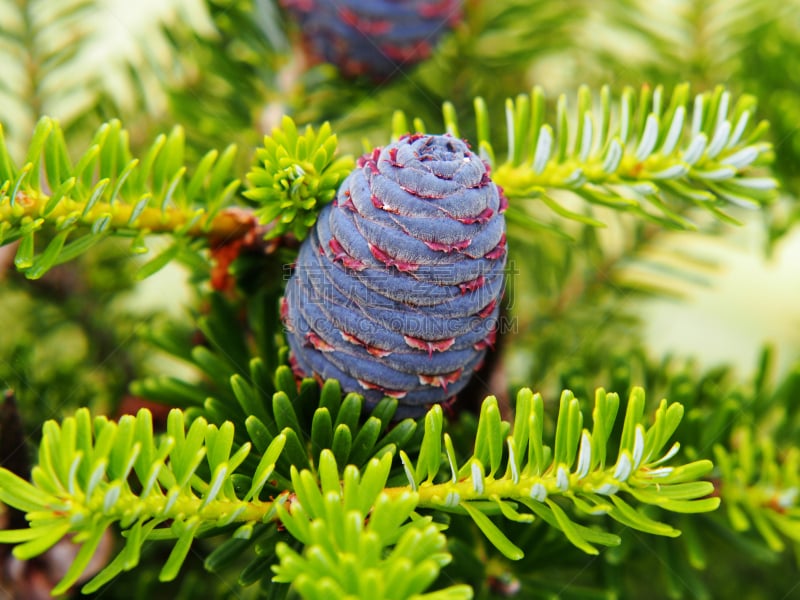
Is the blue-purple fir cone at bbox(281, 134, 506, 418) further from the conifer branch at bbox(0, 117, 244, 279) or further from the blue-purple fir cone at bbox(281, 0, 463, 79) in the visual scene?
the blue-purple fir cone at bbox(281, 0, 463, 79)

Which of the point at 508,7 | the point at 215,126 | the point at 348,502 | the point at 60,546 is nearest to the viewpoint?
the point at 348,502

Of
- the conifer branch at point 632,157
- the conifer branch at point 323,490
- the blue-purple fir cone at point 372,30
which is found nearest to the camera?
the conifer branch at point 323,490

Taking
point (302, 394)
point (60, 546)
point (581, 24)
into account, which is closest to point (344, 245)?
point (302, 394)

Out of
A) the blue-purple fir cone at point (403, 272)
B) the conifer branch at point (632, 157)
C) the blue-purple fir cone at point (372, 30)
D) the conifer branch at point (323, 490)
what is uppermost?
the blue-purple fir cone at point (372, 30)

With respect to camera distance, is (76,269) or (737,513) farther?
(76,269)

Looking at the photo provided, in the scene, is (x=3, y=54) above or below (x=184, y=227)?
above

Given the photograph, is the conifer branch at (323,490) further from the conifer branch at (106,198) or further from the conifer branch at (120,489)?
the conifer branch at (106,198)

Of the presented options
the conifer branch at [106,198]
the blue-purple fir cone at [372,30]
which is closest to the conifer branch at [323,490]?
the conifer branch at [106,198]

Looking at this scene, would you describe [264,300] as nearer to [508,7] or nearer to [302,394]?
[302,394]
